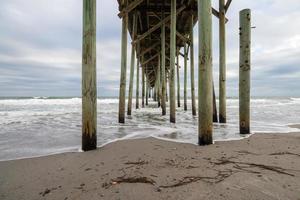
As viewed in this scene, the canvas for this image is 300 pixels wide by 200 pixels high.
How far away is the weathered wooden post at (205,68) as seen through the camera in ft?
10.3

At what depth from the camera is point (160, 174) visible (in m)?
2.01

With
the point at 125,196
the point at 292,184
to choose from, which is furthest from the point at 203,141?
the point at 125,196

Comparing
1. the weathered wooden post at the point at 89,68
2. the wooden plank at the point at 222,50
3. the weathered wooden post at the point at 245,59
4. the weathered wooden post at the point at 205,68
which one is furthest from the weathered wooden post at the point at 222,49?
the weathered wooden post at the point at 89,68

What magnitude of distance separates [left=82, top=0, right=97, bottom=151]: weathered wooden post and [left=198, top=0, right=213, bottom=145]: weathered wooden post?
168 cm

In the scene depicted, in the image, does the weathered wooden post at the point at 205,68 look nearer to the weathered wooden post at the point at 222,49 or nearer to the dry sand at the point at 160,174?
the dry sand at the point at 160,174

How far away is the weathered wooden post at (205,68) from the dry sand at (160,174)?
0.45 meters

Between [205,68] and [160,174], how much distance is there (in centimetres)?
188

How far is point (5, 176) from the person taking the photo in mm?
2146

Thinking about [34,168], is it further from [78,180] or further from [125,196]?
[125,196]

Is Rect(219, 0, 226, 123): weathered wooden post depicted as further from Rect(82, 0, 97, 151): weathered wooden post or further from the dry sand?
Rect(82, 0, 97, 151): weathered wooden post

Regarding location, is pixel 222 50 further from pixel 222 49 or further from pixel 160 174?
pixel 160 174

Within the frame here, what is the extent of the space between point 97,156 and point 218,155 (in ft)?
5.45

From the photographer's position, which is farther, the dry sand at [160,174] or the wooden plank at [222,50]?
the wooden plank at [222,50]

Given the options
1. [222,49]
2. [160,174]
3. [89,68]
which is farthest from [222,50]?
[160,174]
